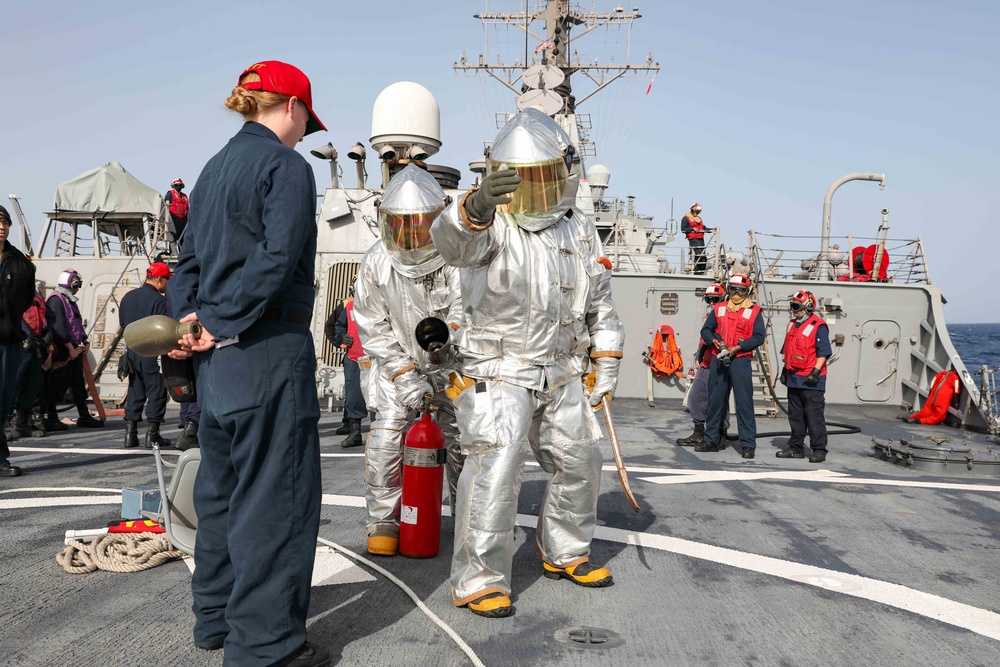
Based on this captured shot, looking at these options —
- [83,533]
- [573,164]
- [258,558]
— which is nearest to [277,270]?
[258,558]

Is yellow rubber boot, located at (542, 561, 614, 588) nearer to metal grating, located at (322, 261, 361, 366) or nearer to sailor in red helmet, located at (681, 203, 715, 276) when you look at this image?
metal grating, located at (322, 261, 361, 366)

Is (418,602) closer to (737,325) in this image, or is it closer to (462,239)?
(462,239)

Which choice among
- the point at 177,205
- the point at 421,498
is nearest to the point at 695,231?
the point at 177,205

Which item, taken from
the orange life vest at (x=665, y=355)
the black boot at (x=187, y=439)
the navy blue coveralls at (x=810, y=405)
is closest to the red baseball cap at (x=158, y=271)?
the black boot at (x=187, y=439)

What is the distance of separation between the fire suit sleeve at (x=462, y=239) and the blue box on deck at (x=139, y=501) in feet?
7.01

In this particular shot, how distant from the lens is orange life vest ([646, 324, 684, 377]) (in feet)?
46.6

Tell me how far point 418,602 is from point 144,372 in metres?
6.03

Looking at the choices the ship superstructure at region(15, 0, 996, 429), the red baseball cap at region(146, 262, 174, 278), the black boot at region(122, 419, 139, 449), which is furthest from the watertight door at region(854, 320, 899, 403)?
the black boot at region(122, 419, 139, 449)

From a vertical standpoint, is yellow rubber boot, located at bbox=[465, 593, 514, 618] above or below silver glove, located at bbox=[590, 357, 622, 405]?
below

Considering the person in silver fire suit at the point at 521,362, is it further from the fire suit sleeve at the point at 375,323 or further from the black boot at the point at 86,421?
the black boot at the point at 86,421

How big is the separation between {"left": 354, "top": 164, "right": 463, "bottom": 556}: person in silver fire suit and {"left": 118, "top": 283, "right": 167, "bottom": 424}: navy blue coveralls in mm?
3823

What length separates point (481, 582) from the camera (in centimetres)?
334

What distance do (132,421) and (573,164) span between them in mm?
6561

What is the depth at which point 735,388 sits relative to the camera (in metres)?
8.45
